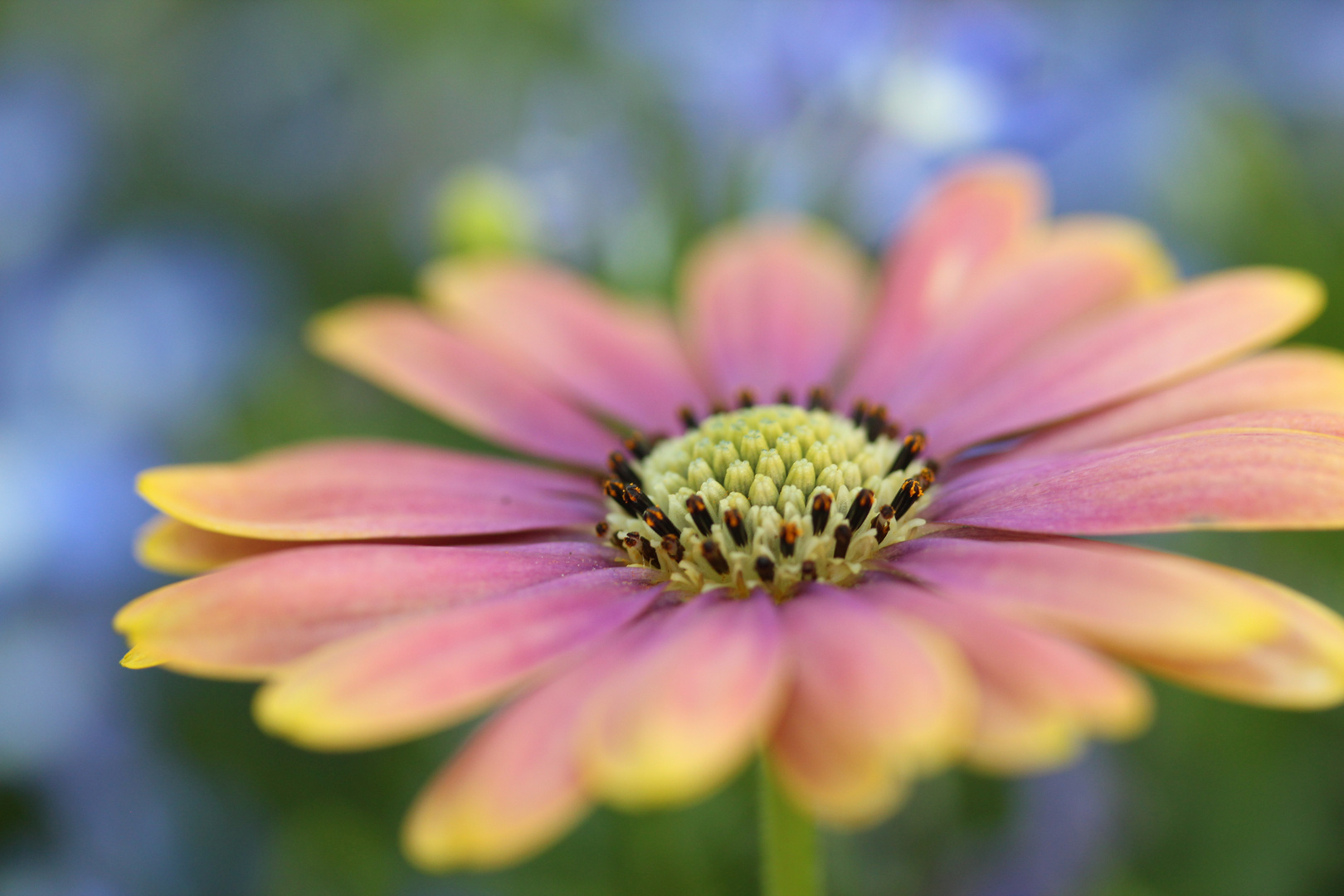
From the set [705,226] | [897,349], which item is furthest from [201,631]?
[705,226]

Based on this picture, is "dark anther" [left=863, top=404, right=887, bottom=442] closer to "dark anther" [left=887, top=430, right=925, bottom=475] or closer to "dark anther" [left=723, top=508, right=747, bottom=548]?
"dark anther" [left=887, top=430, right=925, bottom=475]

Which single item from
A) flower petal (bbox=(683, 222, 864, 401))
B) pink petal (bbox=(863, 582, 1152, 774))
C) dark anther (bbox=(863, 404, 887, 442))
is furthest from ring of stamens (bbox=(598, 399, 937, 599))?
pink petal (bbox=(863, 582, 1152, 774))

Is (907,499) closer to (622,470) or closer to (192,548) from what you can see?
(622,470)

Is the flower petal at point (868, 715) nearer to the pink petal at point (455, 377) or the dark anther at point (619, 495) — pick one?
the dark anther at point (619, 495)

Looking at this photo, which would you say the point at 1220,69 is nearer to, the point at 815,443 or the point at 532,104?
the point at 532,104

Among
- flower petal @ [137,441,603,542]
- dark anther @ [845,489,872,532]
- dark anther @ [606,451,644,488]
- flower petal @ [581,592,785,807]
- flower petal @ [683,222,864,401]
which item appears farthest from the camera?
flower petal @ [683,222,864,401]

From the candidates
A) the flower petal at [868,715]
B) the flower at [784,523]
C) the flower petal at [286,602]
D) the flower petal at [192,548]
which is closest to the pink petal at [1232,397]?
the flower at [784,523]

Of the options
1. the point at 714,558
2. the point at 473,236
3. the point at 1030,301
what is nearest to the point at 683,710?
the point at 714,558
